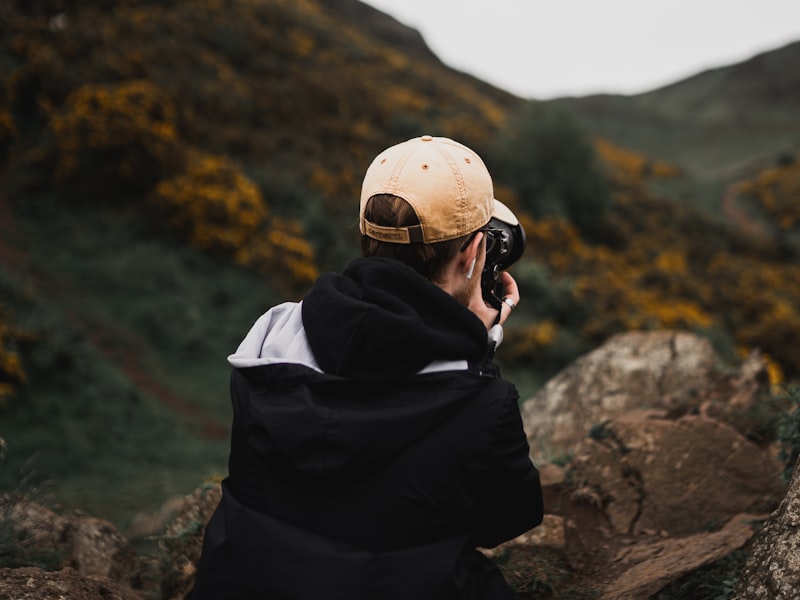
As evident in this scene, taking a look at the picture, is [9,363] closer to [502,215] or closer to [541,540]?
[541,540]

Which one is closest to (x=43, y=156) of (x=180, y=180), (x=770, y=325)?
(x=180, y=180)

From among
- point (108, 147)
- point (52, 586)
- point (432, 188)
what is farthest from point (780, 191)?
point (52, 586)

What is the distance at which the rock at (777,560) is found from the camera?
1559 millimetres

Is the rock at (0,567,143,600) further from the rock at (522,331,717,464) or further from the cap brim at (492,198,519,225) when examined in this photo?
the rock at (522,331,717,464)

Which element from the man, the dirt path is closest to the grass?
the dirt path

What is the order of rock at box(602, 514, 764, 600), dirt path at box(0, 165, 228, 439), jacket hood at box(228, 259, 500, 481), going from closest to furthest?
jacket hood at box(228, 259, 500, 481) → rock at box(602, 514, 764, 600) → dirt path at box(0, 165, 228, 439)

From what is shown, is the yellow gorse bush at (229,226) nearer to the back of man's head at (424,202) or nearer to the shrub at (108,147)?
the shrub at (108,147)

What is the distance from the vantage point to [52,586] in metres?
1.92

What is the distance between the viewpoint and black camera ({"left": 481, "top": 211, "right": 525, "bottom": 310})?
67.6 inches

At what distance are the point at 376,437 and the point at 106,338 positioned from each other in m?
8.76

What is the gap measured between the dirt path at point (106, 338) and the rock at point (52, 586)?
586 centimetres

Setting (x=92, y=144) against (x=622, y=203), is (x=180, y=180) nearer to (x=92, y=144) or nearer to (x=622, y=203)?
(x=92, y=144)

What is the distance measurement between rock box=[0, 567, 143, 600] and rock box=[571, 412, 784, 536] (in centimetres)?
222

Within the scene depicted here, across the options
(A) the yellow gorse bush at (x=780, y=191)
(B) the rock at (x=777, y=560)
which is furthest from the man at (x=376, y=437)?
(A) the yellow gorse bush at (x=780, y=191)
